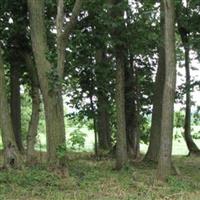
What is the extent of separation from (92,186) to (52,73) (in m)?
3.26

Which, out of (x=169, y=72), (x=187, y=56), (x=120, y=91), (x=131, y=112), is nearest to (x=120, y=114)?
(x=120, y=91)

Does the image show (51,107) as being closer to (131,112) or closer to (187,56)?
(131,112)

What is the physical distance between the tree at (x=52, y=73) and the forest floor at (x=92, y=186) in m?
0.92

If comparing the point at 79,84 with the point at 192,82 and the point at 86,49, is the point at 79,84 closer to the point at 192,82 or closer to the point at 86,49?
the point at 86,49

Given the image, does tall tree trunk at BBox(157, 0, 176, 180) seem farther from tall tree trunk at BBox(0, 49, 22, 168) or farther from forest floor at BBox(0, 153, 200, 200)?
tall tree trunk at BBox(0, 49, 22, 168)

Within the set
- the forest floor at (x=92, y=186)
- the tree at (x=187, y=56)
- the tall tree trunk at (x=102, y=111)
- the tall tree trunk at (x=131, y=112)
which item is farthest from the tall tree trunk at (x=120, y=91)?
the tall tree trunk at (x=131, y=112)

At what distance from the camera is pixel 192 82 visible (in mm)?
18391

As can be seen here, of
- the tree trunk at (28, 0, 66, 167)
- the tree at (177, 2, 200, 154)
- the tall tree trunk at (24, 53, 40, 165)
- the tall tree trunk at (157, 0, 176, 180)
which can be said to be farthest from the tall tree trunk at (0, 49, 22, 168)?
Answer: the tree at (177, 2, 200, 154)

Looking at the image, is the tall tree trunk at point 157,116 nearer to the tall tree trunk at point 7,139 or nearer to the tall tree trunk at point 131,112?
the tall tree trunk at point 131,112

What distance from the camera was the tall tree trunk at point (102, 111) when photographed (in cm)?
2106

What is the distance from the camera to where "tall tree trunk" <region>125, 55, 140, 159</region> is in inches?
793

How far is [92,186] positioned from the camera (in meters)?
12.8

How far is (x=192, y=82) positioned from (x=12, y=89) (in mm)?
8206

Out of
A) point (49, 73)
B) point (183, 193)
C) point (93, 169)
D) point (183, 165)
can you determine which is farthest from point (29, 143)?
point (183, 193)
